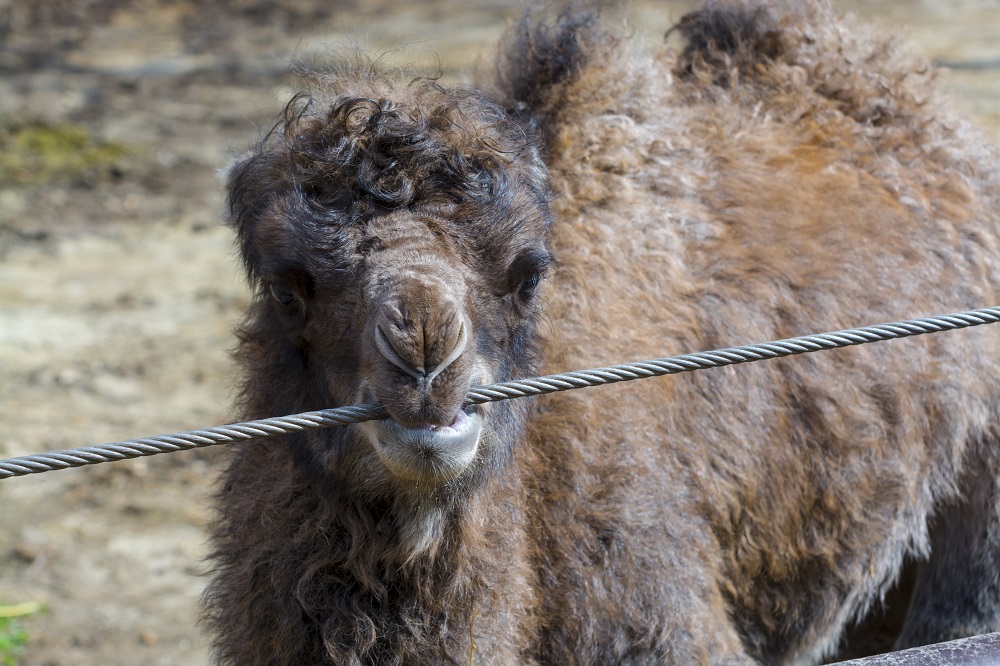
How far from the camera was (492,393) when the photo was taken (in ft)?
8.25

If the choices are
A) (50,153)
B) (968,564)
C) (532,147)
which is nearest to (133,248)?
(50,153)

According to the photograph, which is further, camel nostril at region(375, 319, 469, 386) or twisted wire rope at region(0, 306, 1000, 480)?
camel nostril at region(375, 319, 469, 386)

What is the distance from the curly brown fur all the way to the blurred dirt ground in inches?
24.8

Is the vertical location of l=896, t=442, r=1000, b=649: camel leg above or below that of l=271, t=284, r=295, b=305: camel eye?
below

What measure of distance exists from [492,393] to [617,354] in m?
0.93

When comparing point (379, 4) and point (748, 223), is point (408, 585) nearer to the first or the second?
point (748, 223)

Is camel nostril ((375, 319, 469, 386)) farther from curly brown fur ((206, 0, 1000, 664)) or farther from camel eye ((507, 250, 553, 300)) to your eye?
camel eye ((507, 250, 553, 300))

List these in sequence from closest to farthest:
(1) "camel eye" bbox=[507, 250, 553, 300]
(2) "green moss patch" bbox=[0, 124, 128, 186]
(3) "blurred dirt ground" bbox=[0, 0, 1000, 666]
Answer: (1) "camel eye" bbox=[507, 250, 553, 300]
(3) "blurred dirt ground" bbox=[0, 0, 1000, 666]
(2) "green moss patch" bbox=[0, 124, 128, 186]

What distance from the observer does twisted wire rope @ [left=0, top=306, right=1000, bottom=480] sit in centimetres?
227

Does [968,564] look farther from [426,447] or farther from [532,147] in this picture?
[426,447]

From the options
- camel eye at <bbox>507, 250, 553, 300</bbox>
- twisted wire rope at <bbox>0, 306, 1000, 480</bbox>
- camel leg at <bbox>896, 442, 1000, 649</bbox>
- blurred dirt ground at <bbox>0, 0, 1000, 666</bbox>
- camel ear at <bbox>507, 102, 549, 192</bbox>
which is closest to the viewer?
twisted wire rope at <bbox>0, 306, 1000, 480</bbox>

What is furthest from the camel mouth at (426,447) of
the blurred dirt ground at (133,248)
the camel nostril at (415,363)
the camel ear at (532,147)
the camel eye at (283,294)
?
the blurred dirt ground at (133,248)

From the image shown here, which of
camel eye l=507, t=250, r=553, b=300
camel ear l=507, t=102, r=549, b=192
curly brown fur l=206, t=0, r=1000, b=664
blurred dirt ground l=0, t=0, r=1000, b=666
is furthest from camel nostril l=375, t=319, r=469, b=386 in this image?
blurred dirt ground l=0, t=0, r=1000, b=666

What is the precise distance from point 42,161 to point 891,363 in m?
8.65
